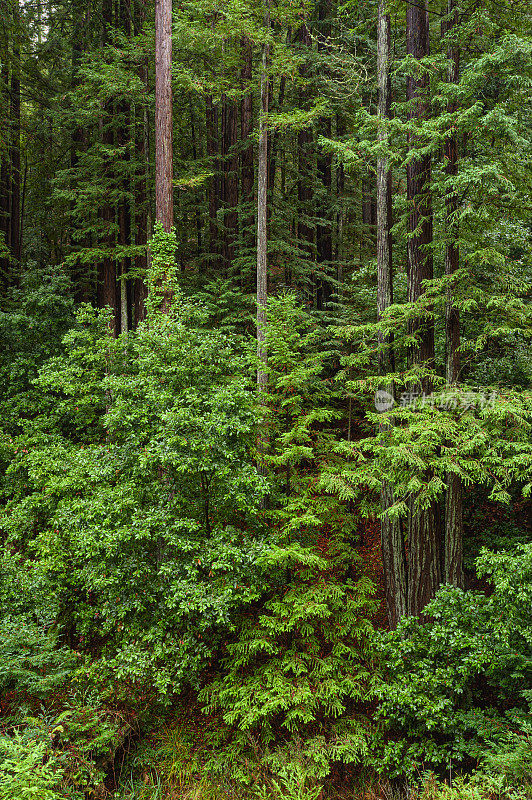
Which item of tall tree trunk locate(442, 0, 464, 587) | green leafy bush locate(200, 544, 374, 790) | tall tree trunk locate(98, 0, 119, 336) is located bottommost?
green leafy bush locate(200, 544, 374, 790)

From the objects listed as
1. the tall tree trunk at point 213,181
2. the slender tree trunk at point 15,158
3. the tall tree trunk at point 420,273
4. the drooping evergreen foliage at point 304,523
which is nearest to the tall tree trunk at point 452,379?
the drooping evergreen foliage at point 304,523

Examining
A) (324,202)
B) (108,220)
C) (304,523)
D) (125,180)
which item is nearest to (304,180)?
(324,202)

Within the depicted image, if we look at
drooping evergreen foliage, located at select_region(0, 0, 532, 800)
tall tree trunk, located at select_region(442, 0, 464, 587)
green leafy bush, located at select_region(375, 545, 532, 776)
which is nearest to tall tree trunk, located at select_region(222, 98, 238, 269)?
drooping evergreen foliage, located at select_region(0, 0, 532, 800)

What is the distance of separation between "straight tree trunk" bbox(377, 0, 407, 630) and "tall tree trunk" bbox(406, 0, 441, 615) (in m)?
0.23

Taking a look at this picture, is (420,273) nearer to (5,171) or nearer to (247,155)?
(247,155)

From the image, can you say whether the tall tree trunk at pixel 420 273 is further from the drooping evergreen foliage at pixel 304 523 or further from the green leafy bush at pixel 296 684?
the green leafy bush at pixel 296 684

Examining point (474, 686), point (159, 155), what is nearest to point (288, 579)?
point (474, 686)

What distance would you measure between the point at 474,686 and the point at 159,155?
10.4m

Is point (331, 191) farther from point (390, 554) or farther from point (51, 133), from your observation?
point (390, 554)

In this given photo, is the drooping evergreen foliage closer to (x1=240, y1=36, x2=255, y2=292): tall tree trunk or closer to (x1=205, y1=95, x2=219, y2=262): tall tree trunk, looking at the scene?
(x1=240, y1=36, x2=255, y2=292): tall tree trunk

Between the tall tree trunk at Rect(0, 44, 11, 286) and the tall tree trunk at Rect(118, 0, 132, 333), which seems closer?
the tall tree trunk at Rect(0, 44, 11, 286)

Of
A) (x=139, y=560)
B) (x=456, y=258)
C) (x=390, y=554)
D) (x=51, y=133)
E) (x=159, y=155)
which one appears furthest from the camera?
(x=51, y=133)

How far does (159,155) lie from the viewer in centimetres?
881

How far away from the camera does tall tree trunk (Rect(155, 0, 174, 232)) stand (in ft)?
28.8
